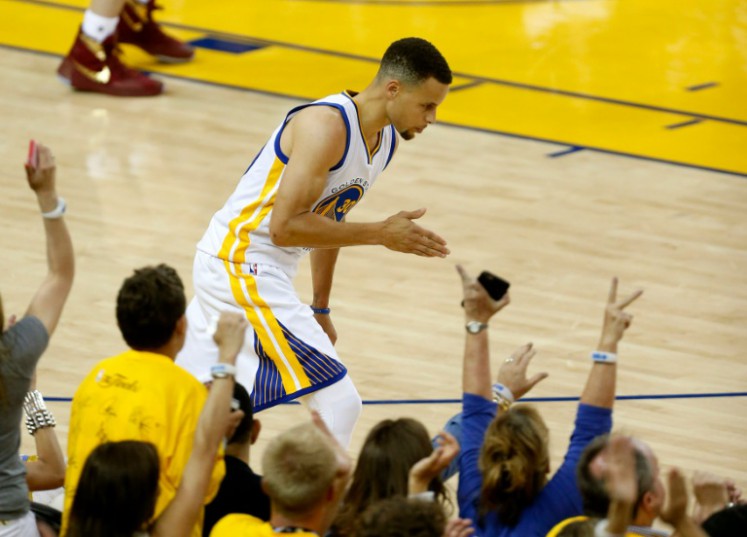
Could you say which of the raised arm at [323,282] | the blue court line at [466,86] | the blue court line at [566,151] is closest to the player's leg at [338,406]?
the raised arm at [323,282]

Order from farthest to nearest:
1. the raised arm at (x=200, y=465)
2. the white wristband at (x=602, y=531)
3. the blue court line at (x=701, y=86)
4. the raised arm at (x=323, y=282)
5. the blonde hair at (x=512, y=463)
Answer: the blue court line at (x=701, y=86) < the raised arm at (x=323, y=282) < the blonde hair at (x=512, y=463) < the raised arm at (x=200, y=465) < the white wristband at (x=602, y=531)

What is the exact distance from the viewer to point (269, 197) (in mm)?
4855

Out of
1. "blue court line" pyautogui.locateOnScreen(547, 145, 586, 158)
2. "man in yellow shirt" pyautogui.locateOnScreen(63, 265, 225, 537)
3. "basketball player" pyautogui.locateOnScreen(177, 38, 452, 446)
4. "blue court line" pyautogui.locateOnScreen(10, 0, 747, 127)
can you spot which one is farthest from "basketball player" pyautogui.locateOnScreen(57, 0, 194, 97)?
"man in yellow shirt" pyautogui.locateOnScreen(63, 265, 225, 537)

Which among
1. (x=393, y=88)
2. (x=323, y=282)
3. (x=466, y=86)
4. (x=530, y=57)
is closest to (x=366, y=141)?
(x=393, y=88)

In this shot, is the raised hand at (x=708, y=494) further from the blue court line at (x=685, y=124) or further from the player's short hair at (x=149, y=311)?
the blue court line at (x=685, y=124)

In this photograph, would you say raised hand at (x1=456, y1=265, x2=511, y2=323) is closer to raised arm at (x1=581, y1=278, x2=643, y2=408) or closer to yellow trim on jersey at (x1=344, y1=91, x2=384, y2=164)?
raised arm at (x1=581, y1=278, x2=643, y2=408)

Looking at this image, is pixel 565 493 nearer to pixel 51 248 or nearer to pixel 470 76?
pixel 51 248

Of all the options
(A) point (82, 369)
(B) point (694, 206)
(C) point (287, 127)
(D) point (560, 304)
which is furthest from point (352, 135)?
(B) point (694, 206)

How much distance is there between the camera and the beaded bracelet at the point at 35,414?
4.14 metres

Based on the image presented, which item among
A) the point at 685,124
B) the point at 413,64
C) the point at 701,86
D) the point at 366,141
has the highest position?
the point at 701,86

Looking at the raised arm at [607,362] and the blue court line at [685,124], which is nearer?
the raised arm at [607,362]

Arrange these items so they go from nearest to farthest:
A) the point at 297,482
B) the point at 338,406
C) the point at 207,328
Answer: the point at 297,482 < the point at 338,406 < the point at 207,328

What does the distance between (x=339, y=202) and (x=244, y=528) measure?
1810 millimetres

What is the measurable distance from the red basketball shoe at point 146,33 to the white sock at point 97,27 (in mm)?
622
